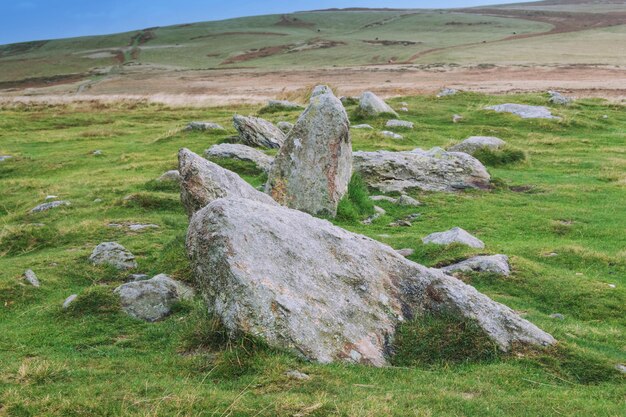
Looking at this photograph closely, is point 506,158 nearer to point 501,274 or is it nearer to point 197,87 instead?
point 501,274

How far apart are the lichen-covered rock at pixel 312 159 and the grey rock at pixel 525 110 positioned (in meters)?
25.6

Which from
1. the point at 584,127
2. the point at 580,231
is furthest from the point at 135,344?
the point at 584,127

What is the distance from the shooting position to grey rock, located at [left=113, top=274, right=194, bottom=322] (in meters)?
12.3

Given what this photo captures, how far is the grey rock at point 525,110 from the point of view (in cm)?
4225

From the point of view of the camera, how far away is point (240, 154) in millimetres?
28859

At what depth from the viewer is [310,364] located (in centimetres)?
912

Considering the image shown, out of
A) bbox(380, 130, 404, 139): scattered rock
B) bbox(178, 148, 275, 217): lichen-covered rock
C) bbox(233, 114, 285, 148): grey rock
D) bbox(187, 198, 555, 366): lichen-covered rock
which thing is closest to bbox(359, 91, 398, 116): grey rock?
bbox(380, 130, 404, 139): scattered rock

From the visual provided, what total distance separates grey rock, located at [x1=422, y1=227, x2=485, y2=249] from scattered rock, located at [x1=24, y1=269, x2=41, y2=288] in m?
10.1

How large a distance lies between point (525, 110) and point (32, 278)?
3671 centimetres

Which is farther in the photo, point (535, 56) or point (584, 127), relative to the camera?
point (535, 56)

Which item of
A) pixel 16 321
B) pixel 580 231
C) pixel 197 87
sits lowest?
pixel 580 231

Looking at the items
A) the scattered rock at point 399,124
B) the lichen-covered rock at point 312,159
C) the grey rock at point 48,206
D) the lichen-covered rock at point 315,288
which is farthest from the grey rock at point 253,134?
the lichen-covered rock at point 315,288

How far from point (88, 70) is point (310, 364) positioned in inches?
6157

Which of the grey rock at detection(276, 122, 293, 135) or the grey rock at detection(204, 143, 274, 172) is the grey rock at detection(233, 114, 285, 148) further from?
the grey rock at detection(204, 143, 274, 172)
